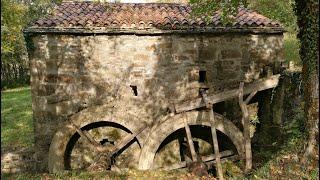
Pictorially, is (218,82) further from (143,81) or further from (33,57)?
(33,57)

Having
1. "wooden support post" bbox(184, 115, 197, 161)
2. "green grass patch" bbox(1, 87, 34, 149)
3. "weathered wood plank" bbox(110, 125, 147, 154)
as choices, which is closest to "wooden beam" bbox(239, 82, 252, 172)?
"wooden support post" bbox(184, 115, 197, 161)

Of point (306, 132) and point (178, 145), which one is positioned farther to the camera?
point (178, 145)

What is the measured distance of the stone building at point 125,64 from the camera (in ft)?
31.0

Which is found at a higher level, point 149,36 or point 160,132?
point 149,36

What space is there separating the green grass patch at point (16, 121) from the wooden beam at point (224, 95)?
6.31m

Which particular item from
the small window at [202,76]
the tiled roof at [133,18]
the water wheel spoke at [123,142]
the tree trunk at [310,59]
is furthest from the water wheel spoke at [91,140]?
the tree trunk at [310,59]

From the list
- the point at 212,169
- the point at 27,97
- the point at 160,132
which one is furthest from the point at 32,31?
the point at 27,97

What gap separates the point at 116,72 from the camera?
9.59 metres

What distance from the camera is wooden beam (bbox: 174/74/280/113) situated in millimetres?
9227

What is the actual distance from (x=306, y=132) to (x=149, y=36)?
4.45 metres

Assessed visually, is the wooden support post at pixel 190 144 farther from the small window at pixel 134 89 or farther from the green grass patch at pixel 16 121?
the green grass patch at pixel 16 121

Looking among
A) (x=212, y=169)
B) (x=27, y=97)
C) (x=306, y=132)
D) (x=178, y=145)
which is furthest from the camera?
(x=27, y=97)

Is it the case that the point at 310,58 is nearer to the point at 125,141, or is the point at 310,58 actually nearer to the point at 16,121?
the point at 125,141

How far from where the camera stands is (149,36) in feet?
31.1
